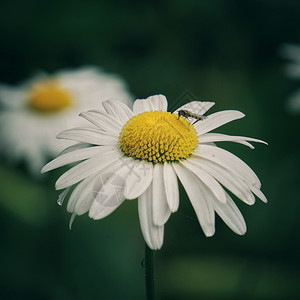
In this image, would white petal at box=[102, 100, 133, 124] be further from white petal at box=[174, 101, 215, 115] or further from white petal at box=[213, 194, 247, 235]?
white petal at box=[213, 194, 247, 235]

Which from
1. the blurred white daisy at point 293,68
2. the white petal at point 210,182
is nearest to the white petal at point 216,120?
the white petal at point 210,182

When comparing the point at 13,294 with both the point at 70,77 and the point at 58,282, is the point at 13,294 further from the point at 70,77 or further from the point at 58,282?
the point at 70,77

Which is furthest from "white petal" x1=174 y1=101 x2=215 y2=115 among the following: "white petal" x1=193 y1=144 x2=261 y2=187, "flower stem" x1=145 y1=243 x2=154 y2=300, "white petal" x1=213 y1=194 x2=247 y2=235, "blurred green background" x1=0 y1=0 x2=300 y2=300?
"blurred green background" x1=0 y1=0 x2=300 y2=300

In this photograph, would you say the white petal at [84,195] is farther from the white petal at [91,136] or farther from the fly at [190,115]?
the fly at [190,115]

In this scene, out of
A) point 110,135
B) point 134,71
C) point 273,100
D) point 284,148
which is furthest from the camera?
point 134,71

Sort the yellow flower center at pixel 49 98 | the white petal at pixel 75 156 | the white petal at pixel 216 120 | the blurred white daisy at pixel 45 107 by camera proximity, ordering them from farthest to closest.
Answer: the yellow flower center at pixel 49 98 < the blurred white daisy at pixel 45 107 < the white petal at pixel 216 120 < the white petal at pixel 75 156

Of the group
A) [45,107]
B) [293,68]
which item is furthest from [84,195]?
[293,68]

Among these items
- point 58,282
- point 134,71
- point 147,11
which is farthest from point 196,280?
point 147,11

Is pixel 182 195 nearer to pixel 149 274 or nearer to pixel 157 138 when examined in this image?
pixel 157 138
